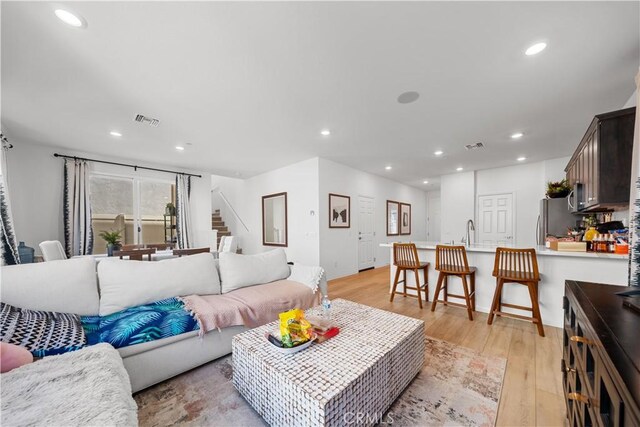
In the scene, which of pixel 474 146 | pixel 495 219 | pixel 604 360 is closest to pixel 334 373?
pixel 604 360

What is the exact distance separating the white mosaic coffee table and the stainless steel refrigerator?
381 centimetres

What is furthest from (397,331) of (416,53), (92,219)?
(92,219)

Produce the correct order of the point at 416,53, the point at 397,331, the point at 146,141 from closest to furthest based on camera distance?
the point at 397,331
the point at 416,53
the point at 146,141

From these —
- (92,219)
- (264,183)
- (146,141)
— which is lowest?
(92,219)

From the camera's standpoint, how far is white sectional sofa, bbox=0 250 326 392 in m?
1.70

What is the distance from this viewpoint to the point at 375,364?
1353 mm

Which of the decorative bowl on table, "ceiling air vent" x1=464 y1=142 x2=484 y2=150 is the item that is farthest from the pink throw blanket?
"ceiling air vent" x1=464 y1=142 x2=484 y2=150

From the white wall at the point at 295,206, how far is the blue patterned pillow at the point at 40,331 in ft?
11.8

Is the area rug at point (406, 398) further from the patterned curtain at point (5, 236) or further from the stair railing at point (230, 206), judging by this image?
the stair railing at point (230, 206)

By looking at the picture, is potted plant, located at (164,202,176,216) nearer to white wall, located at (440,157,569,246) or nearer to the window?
the window

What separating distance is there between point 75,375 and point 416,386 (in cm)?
204

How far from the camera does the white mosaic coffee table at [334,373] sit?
1159 mm

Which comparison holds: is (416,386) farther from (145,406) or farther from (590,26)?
(590,26)

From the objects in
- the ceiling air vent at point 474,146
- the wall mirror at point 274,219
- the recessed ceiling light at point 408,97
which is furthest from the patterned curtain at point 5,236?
the ceiling air vent at point 474,146
